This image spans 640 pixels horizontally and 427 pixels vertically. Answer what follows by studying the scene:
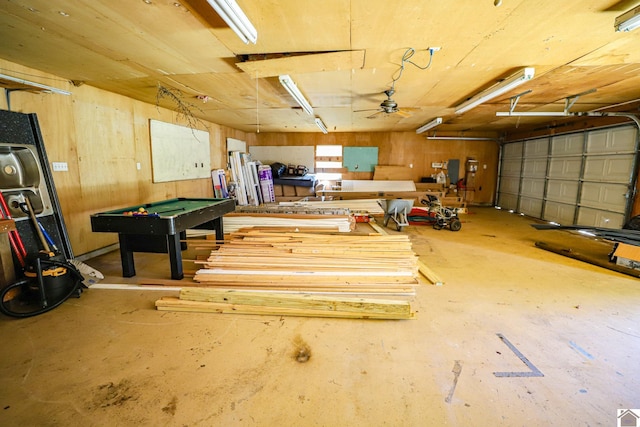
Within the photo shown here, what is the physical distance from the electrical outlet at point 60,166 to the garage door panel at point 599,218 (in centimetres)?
958

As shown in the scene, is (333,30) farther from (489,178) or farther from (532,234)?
(489,178)

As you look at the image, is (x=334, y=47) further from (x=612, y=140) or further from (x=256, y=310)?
(x=612, y=140)

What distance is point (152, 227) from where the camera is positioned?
289 centimetres

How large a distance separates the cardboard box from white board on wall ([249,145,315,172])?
25.5 feet

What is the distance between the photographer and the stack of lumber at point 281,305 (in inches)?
101

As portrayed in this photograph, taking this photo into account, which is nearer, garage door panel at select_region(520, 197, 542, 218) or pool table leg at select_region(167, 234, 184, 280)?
pool table leg at select_region(167, 234, 184, 280)

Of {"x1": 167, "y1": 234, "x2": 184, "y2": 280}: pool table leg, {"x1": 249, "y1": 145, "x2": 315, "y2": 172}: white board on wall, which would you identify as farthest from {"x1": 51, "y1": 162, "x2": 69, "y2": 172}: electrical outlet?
{"x1": 249, "y1": 145, "x2": 315, "y2": 172}: white board on wall

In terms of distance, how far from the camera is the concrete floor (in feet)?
5.29

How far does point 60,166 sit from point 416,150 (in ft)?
30.0

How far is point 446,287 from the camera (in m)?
3.27

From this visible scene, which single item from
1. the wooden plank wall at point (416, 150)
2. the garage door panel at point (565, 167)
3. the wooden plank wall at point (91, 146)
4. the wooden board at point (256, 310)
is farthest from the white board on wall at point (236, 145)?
the garage door panel at point (565, 167)

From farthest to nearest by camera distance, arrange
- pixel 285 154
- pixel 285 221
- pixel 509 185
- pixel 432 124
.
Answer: pixel 285 154 → pixel 509 185 → pixel 432 124 → pixel 285 221

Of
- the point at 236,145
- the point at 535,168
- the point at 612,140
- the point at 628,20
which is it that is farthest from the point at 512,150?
the point at 236,145

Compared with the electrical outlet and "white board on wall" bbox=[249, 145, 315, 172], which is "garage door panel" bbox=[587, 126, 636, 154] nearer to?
"white board on wall" bbox=[249, 145, 315, 172]
